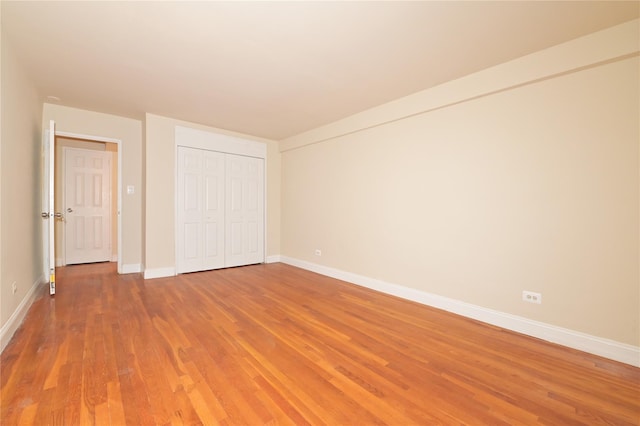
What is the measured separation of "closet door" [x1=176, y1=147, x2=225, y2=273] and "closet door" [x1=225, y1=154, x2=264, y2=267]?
0.14 m

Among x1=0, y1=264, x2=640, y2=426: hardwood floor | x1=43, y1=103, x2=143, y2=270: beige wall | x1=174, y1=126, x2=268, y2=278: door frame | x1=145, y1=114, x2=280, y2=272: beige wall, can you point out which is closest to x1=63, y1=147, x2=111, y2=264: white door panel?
x1=43, y1=103, x2=143, y2=270: beige wall

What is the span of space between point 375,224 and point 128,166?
4.36m

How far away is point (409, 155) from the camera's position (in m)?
3.52

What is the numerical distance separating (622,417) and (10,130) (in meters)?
5.04

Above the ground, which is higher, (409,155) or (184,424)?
(409,155)

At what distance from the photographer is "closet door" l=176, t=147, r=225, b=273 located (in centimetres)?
464

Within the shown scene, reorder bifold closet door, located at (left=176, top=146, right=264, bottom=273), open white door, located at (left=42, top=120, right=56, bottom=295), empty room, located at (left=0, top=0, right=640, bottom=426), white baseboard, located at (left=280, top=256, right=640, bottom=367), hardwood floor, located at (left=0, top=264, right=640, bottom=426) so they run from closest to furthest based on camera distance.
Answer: hardwood floor, located at (left=0, top=264, right=640, bottom=426)
empty room, located at (left=0, top=0, right=640, bottom=426)
white baseboard, located at (left=280, top=256, right=640, bottom=367)
open white door, located at (left=42, top=120, right=56, bottom=295)
bifold closet door, located at (left=176, top=146, right=264, bottom=273)

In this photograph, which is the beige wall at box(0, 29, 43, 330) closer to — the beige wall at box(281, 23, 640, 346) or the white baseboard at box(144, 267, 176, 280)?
the white baseboard at box(144, 267, 176, 280)

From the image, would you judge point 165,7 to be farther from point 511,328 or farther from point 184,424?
point 511,328

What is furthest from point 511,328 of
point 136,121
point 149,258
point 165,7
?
point 136,121

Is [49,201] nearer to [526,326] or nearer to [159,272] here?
[159,272]

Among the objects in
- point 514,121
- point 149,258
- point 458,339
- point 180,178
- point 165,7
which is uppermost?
point 165,7

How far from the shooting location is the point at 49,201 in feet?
10.4

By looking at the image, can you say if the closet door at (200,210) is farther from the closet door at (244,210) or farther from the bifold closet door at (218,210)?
the closet door at (244,210)
